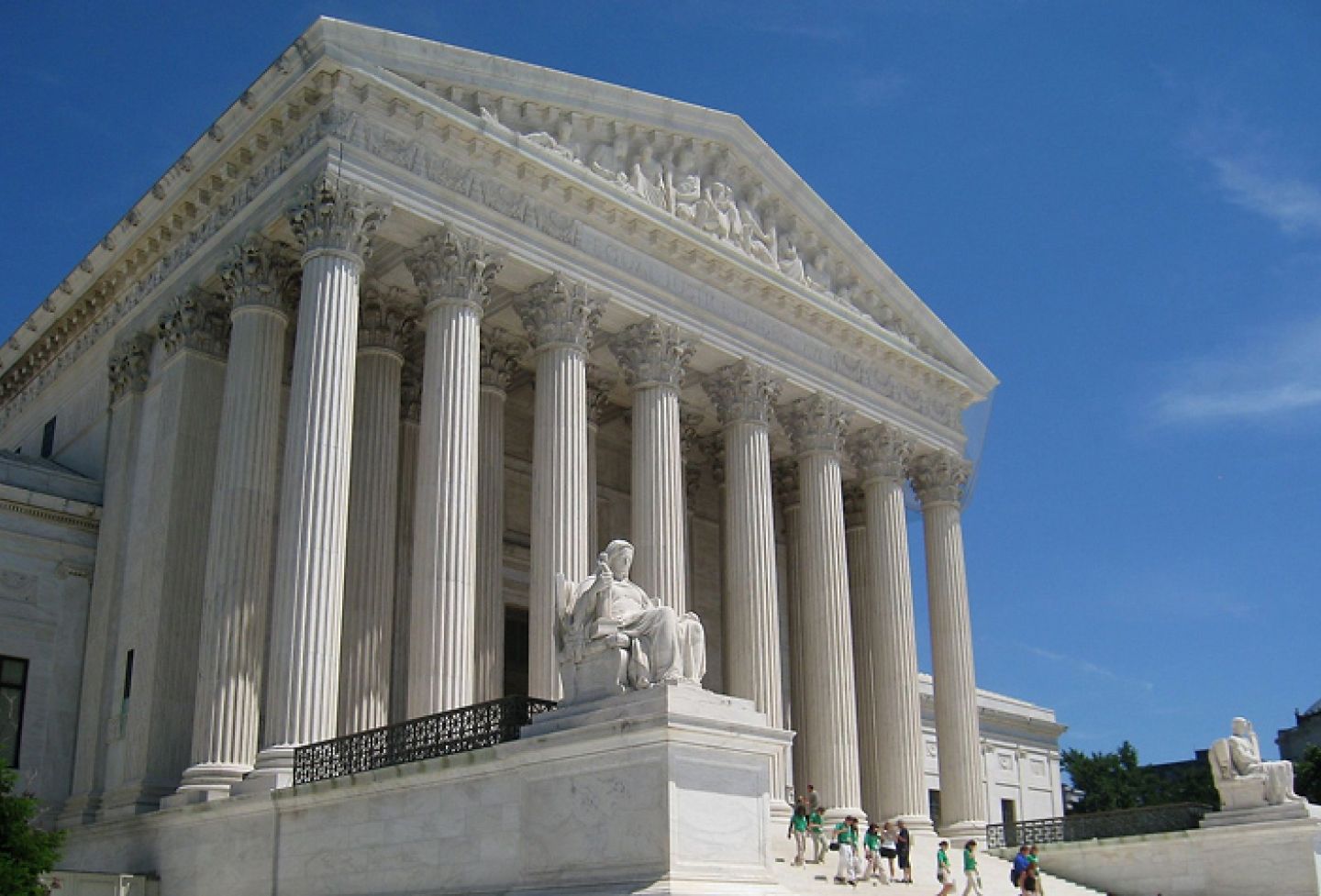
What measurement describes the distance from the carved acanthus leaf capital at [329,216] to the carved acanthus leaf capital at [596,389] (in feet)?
36.4

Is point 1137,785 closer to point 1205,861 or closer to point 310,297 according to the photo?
point 1205,861

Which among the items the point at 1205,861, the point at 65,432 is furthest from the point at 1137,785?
the point at 65,432

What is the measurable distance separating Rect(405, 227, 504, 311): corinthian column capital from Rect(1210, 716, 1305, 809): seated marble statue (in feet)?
68.5

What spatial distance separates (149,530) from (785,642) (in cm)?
2118

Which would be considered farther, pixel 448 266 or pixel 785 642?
pixel 785 642

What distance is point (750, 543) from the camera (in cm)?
3559

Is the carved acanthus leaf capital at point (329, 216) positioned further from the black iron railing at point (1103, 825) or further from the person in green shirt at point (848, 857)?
the black iron railing at point (1103, 825)

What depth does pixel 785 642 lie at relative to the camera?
1756 inches

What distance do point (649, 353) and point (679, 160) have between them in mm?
5992

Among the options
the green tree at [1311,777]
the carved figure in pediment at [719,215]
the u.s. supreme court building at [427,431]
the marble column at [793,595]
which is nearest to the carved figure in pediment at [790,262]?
the u.s. supreme court building at [427,431]

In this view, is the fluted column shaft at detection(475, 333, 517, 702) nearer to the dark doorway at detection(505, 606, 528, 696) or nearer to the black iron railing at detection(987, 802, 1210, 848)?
the dark doorway at detection(505, 606, 528, 696)

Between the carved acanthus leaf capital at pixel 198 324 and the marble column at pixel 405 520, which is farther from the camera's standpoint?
the marble column at pixel 405 520

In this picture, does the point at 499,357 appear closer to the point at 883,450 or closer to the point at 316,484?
the point at 316,484

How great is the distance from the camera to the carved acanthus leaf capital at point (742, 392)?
36594 millimetres
